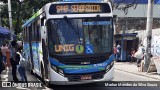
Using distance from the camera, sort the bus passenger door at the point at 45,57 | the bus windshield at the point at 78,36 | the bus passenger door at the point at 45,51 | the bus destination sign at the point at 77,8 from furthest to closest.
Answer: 1. the bus passenger door at the point at 45,57
2. the bus passenger door at the point at 45,51
3. the bus destination sign at the point at 77,8
4. the bus windshield at the point at 78,36

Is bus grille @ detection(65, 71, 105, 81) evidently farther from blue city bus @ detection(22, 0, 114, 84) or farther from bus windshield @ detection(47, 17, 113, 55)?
bus windshield @ detection(47, 17, 113, 55)

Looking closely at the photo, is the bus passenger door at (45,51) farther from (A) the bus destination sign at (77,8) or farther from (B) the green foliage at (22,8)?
(B) the green foliage at (22,8)

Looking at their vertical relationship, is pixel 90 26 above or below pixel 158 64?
above

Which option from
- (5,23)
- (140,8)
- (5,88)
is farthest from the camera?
(5,23)

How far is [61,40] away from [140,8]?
31.7 metres

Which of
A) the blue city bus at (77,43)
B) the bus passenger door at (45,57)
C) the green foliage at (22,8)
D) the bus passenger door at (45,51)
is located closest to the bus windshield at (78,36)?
the blue city bus at (77,43)

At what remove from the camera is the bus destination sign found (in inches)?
449

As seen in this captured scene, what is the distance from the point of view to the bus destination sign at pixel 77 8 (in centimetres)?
1141

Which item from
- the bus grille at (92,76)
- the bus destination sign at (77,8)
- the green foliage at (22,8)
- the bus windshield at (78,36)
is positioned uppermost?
the green foliage at (22,8)

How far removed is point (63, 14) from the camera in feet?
37.2

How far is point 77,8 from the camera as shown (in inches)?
453

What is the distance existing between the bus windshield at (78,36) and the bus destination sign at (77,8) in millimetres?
318

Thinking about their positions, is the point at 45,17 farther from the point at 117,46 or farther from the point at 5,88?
the point at 117,46

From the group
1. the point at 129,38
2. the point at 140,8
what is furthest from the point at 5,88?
the point at 140,8
